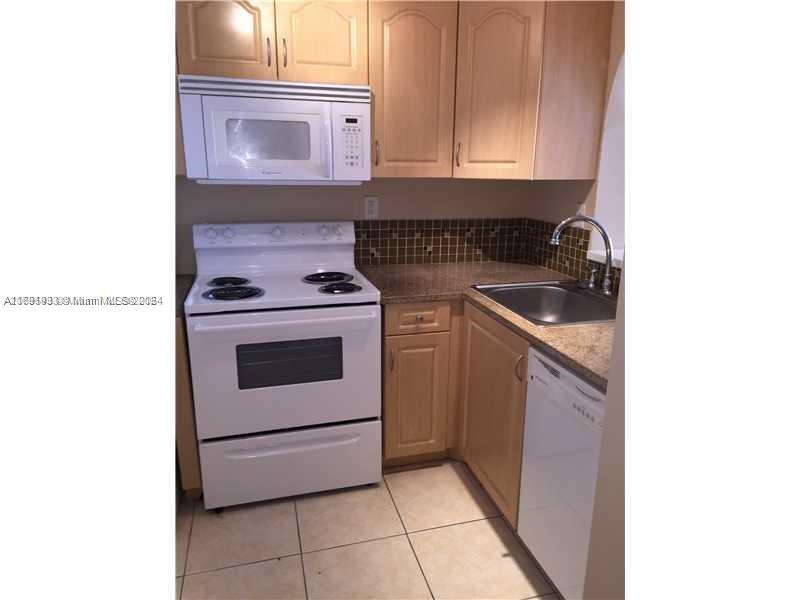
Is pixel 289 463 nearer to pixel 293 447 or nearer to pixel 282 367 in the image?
pixel 293 447

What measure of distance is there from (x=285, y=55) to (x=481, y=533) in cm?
193

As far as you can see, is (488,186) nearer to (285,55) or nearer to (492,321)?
(492,321)

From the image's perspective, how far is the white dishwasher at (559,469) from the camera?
1.26 m

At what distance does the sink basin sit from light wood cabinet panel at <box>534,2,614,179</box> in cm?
48

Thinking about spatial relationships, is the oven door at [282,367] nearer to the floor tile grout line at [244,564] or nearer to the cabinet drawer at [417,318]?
the cabinet drawer at [417,318]

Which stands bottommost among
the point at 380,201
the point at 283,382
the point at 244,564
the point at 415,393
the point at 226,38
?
the point at 244,564

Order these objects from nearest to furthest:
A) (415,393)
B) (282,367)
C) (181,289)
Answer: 1. (282,367)
2. (181,289)
3. (415,393)

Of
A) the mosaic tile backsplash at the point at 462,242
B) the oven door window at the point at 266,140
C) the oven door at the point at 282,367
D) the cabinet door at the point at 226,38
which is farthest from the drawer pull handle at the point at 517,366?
the cabinet door at the point at 226,38

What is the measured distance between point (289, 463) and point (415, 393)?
579 mm

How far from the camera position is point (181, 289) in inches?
76.4

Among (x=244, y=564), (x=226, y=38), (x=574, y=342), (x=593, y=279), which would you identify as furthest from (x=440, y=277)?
(x=244, y=564)

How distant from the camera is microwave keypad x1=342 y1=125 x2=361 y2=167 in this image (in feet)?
6.21

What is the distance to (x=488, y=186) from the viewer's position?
8.20 feet
